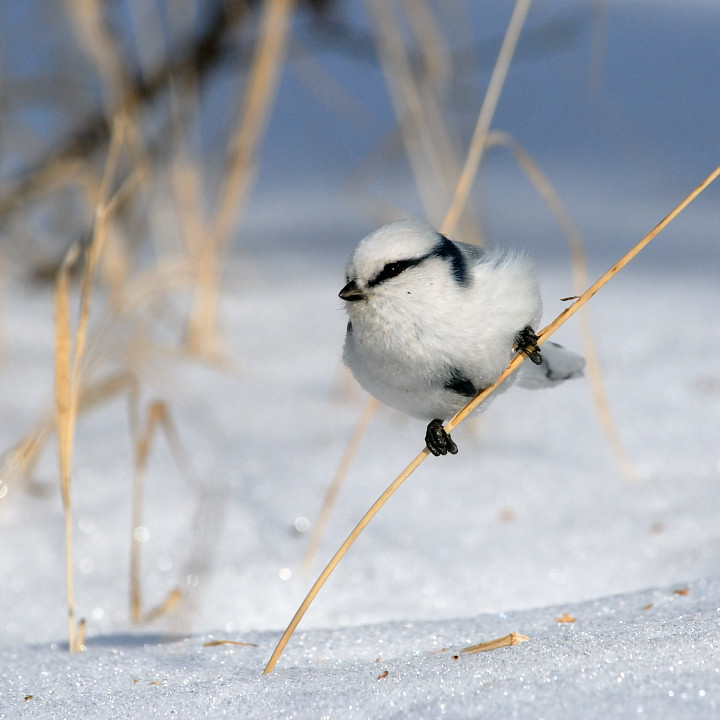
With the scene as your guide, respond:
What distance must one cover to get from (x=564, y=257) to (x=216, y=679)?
2.58 m

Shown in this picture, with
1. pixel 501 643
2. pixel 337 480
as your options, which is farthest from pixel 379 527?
pixel 501 643

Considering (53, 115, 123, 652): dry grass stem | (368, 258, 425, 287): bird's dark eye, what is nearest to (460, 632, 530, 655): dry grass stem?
(368, 258, 425, 287): bird's dark eye

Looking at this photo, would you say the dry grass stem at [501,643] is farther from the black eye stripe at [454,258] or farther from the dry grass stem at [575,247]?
the dry grass stem at [575,247]

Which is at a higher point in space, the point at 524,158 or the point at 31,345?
the point at 524,158

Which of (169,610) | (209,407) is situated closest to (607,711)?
(169,610)

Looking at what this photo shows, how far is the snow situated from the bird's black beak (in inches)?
12.5

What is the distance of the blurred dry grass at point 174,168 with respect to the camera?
158cm

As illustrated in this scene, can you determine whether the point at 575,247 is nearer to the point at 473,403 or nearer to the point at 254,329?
the point at 473,403

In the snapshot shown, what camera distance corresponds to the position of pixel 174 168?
2.33m

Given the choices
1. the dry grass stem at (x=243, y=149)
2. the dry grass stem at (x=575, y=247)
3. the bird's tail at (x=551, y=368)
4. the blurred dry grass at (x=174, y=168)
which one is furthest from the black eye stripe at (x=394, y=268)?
the dry grass stem at (x=243, y=149)

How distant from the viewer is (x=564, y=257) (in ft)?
11.1

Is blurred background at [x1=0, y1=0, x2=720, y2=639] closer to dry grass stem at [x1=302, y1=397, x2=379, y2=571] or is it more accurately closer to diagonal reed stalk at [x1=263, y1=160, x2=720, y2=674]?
dry grass stem at [x1=302, y1=397, x2=379, y2=571]

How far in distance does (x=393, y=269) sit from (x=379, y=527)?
33.5 inches

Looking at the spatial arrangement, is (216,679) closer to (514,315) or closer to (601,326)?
(514,315)
